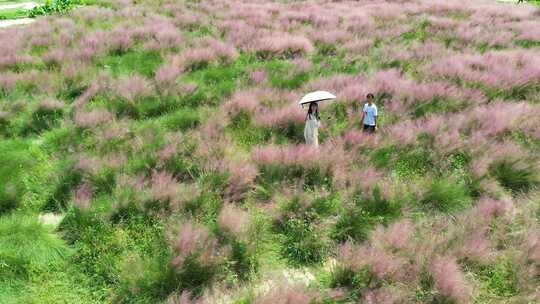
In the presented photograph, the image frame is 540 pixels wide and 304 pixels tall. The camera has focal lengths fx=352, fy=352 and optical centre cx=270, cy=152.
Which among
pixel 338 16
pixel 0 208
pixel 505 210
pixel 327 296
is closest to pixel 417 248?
pixel 327 296

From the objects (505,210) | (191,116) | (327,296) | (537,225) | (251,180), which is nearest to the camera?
(327,296)

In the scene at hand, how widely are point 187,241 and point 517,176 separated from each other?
17.0 ft

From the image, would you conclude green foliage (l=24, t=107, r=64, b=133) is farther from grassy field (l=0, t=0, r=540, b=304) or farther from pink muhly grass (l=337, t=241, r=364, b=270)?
pink muhly grass (l=337, t=241, r=364, b=270)

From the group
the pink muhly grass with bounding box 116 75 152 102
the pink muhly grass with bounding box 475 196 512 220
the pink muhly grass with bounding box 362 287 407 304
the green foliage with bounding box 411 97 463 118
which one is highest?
the pink muhly grass with bounding box 116 75 152 102

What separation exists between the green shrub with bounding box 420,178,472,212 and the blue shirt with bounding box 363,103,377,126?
1.93 metres

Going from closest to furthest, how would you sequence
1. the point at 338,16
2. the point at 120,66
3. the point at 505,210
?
the point at 505,210 < the point at 120,66 < the point at 338,16

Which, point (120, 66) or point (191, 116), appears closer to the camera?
point (191, 116)

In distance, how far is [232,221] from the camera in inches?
176

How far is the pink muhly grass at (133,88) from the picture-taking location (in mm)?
8130

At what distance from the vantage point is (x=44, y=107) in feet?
25.4

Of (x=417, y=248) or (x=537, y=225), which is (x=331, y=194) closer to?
(x=417, y=248)

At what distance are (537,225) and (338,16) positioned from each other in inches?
550

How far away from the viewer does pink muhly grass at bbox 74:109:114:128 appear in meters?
7.05

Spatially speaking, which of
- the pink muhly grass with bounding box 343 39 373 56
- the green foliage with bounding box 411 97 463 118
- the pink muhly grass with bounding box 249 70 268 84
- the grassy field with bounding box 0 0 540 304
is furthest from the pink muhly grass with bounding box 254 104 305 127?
the pink muhly grass with bounding box 343 39 373 56
